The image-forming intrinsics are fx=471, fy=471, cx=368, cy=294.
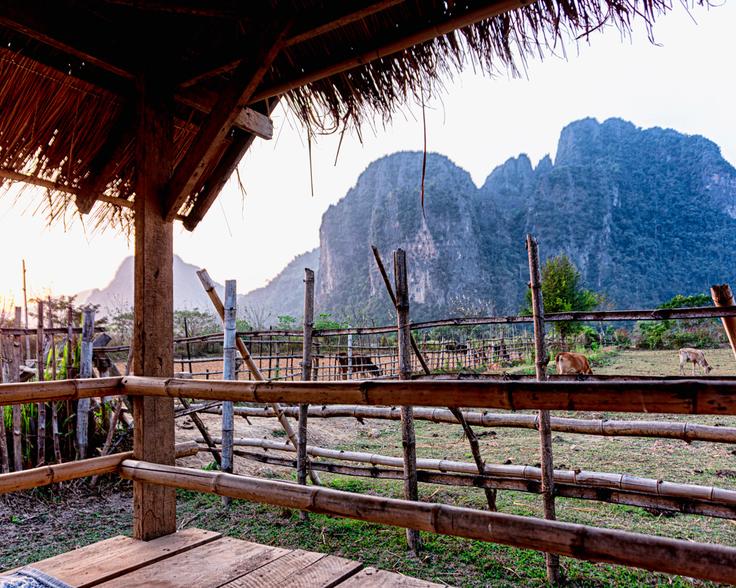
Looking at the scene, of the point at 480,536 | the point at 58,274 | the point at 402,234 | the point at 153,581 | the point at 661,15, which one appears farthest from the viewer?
the point at 402,234

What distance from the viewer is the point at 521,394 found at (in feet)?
2.77

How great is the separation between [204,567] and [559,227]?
54.6 metres

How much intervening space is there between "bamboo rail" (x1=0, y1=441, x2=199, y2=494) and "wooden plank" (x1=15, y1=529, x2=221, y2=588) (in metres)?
0.20

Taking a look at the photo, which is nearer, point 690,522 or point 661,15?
point 661,15

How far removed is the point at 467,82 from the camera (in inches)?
67.9

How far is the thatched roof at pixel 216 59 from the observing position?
4.78ft

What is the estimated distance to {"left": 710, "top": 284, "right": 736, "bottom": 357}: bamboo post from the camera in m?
1.76

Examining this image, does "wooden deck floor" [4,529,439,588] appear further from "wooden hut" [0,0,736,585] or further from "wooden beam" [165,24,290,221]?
"wooden beam" [165,24,290,221]

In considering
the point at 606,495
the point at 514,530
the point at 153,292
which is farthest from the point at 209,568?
the point at 606,495

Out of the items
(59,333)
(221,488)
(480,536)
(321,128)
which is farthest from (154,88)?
(59,333)

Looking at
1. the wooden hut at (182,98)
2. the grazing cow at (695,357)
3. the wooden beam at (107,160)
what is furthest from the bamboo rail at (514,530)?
the grazing cow at (695,357)

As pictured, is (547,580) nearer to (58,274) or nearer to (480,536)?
(480,536)

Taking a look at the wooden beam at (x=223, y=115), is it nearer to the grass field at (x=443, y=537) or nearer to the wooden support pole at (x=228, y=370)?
the wooden support pole at (x=228, y=370)

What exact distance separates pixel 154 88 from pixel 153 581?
159 cm
